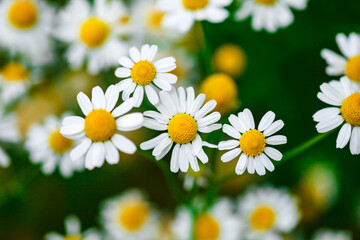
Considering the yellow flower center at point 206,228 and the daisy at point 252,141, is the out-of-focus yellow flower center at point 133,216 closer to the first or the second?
the yellow flower center at point 206,228

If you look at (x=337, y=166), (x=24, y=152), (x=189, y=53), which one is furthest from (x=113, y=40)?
(x=337, y=166)

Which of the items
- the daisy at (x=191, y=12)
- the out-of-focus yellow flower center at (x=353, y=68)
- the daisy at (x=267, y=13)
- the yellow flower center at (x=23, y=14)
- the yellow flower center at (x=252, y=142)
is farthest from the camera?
the yellow flower center at (x=23, y=14)

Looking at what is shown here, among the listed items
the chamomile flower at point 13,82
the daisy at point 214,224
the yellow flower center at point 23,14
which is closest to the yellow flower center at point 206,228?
the daisy at point 214,224

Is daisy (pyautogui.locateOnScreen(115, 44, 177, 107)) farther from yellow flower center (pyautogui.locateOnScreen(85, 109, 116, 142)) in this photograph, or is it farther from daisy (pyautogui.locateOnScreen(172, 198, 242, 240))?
daisy (pyautogui.locateOnScreen(172, 198, 242, 240))

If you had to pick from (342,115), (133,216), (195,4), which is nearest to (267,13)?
(195,4)

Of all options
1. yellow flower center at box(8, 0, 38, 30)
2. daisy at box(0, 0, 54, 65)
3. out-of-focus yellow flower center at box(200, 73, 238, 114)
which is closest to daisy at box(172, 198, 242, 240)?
out-of-focus yellow flower center at box(200, 73, 238, 114)

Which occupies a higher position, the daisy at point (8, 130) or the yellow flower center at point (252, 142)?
the daisy at point (8, 130)

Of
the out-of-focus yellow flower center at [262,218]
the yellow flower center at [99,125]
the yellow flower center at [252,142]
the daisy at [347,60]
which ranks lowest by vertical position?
the out-of-focus yellow flower center at [262,218]

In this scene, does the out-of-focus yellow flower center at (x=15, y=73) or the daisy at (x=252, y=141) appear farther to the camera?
the out-of-focus yellow flower center at (x=15, y=73)
